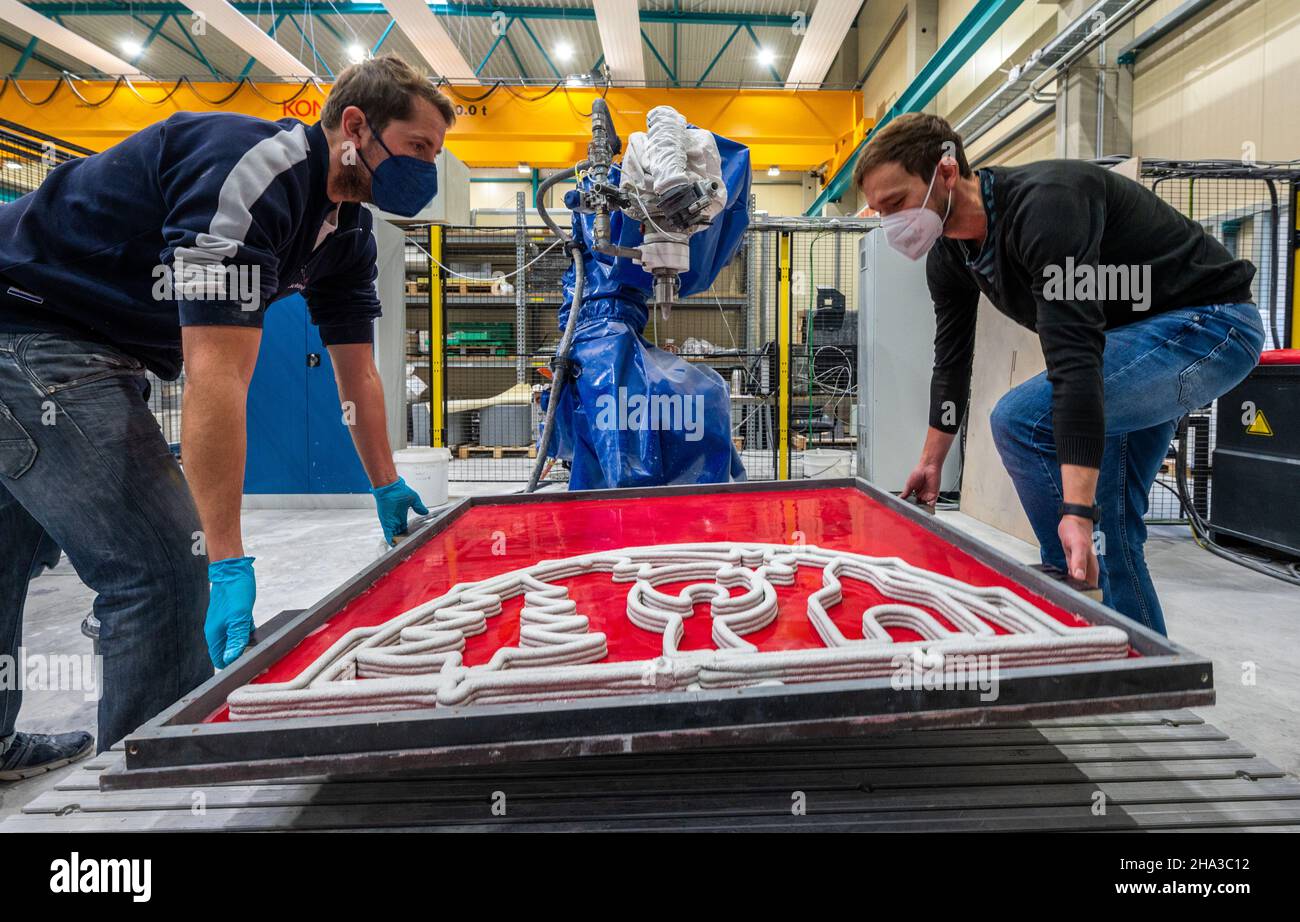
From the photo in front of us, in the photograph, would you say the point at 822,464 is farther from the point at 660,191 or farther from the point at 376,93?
the point at 376,93

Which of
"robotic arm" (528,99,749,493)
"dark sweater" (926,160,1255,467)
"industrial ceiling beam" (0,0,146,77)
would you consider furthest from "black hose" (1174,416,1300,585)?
"industrial ceiling beam" (0,0,146,77)

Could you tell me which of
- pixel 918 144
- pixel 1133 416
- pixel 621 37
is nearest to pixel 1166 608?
pixel 1133 416

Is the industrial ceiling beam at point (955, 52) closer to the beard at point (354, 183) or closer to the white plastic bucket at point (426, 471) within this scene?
the white plastic bucket at point (426, 471)

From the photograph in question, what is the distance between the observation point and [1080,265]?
4.64 ft

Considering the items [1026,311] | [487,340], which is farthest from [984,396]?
[487,340]

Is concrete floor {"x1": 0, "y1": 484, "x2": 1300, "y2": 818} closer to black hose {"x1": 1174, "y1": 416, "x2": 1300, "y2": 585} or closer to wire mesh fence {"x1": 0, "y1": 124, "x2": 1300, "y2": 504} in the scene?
black hose {"x1": 1174, "y1": 416, "x2": 1300, "y2": 585}

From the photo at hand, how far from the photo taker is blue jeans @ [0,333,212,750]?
1.21m

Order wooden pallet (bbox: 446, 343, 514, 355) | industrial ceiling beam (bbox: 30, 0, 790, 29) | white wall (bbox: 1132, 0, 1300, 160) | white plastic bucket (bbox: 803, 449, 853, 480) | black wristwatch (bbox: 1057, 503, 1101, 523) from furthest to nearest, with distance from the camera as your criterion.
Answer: industrial ceiling beam (bbox: 30, 0, 790, 29) → wooden pallet (bbox: 446, 343, 514, 355) → white plastic bucket (bbox: 803, 449, 853, 480) → white wall (bbox: 1132, 0, 1300, 160) → black wristwatch (bbox: 1057, 503, 1101, 523)

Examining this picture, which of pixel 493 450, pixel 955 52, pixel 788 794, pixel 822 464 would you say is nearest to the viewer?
pixel 788 794

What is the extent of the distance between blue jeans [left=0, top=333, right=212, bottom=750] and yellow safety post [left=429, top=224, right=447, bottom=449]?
3.55 meters

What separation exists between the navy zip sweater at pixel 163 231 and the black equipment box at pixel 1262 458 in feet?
11.8

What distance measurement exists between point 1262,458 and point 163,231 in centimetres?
391
